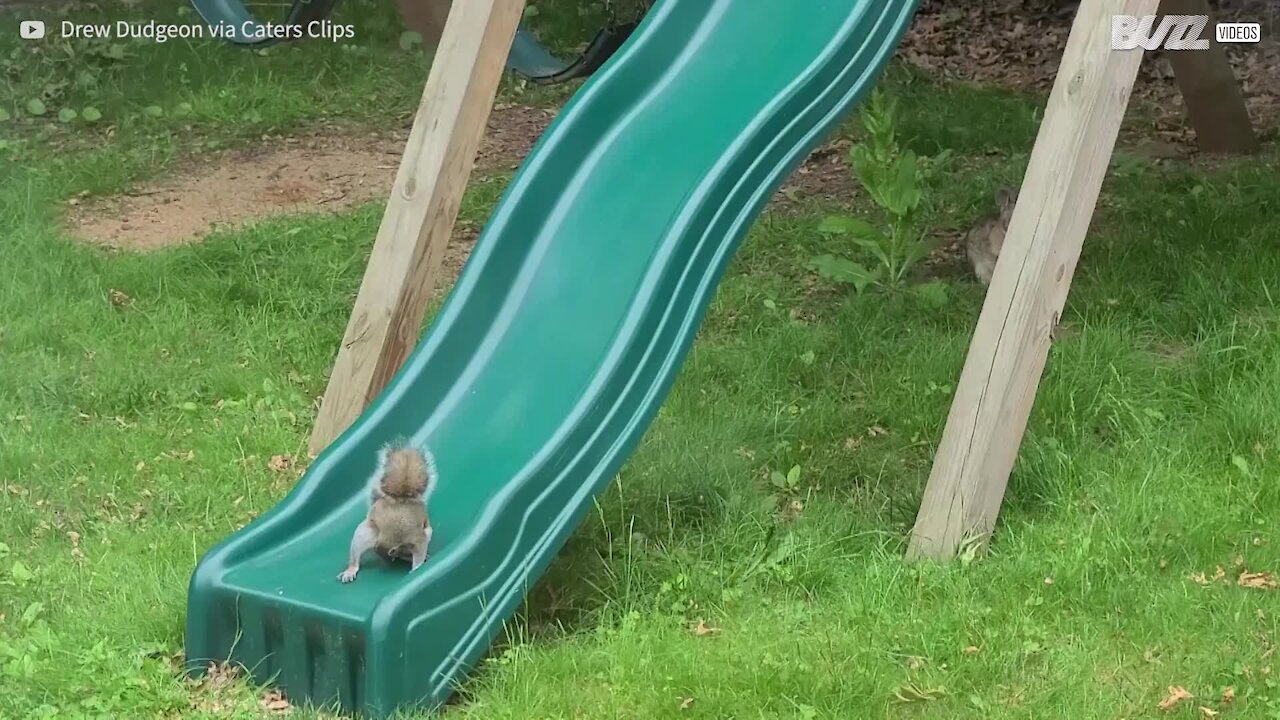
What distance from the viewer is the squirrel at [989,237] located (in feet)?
19.4

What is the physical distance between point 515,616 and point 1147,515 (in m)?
1.76

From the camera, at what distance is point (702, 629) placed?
3.56m

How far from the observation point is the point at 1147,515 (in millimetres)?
3941

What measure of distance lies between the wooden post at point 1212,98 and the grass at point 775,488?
37 centimetres

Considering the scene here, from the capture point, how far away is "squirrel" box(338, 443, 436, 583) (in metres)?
3.35

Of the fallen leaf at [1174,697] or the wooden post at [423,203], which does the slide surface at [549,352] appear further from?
the fallen leaf at [1174,697]

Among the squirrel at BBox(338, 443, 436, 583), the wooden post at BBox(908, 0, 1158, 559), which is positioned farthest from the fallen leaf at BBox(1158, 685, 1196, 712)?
the squirrel at BBox(338, 443, 436, 583)

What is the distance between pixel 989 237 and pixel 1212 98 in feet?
6.54

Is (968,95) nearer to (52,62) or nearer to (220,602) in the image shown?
(52,62)

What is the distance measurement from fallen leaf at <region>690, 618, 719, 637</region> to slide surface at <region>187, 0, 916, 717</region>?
Answer: 40 cm

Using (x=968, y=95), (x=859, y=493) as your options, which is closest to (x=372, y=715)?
(x=859, y=493)

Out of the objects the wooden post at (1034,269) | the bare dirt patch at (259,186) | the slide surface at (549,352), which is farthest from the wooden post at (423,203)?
the bare dirt patch at (259,186)

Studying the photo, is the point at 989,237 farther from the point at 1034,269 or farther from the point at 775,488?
the point at 1034,269

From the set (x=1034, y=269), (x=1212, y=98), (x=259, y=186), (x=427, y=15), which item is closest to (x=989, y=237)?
(x=1212, y=98)
